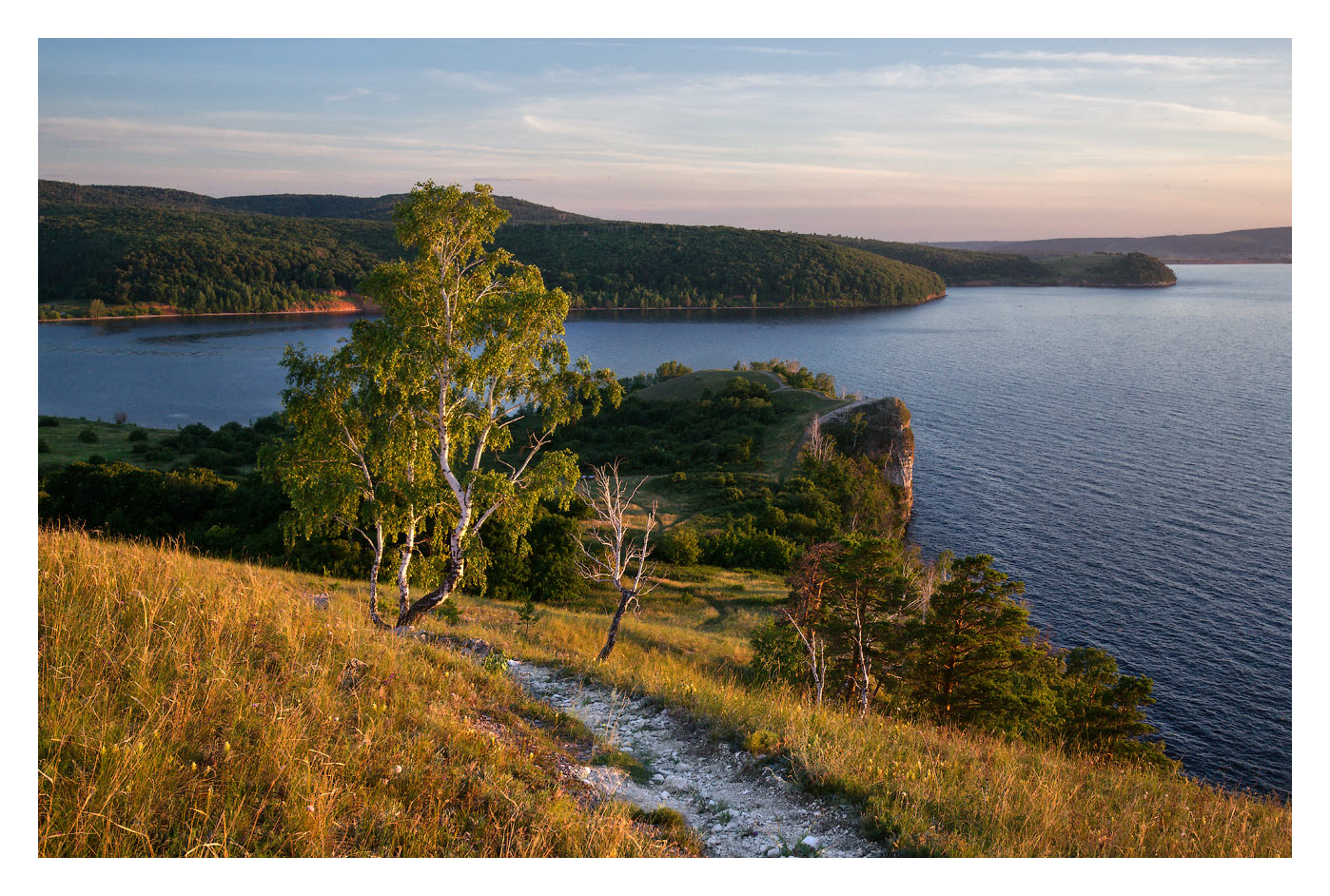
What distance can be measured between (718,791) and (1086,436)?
80.2 meters

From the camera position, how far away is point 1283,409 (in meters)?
79.5

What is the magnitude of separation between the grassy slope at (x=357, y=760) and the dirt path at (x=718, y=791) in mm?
281

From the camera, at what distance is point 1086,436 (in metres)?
74.3

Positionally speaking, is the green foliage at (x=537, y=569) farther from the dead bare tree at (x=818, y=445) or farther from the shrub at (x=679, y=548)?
the dead bare tree at (x=818, y=445)

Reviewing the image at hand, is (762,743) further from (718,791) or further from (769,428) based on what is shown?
(769,428)

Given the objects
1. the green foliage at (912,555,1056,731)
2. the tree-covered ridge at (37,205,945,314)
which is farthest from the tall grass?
the tree-covered ridge at (37,205,945,314)

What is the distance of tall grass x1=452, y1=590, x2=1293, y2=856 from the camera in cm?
619

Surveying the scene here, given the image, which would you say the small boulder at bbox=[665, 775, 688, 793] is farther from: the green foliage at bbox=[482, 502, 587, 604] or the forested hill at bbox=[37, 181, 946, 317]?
the forested hill at bbox=[37, 181, 946, 317]

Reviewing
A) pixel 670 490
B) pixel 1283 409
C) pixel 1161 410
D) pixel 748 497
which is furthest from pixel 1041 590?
pixel 1283 409

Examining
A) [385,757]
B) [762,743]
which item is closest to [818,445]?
[762,743]

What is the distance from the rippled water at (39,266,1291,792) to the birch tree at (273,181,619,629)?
30145 millimetres

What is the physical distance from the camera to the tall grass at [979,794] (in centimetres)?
619

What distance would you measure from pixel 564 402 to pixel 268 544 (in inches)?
855

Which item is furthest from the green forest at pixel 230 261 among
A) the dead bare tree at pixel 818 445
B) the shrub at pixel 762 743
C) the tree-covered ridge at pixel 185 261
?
the shrub at pixel 762 743
